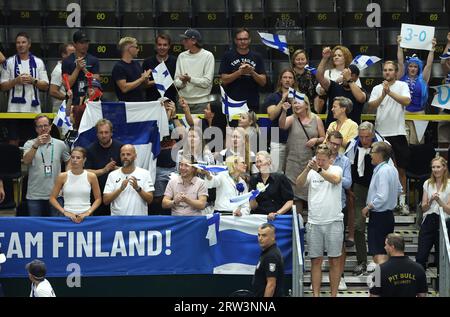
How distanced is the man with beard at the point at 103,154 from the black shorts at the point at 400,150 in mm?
3683

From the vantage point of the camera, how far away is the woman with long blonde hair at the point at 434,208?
15.2 meters

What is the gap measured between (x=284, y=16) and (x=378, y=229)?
20.7 ft

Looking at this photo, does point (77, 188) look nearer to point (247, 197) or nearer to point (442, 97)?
point (247, 197)

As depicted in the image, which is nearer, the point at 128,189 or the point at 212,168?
the point at 212,168

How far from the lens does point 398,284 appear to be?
13.2 m

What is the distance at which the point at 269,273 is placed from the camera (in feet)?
45.8

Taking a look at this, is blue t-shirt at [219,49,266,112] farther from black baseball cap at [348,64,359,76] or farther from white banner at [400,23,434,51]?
white banner at [400,23,434,51]

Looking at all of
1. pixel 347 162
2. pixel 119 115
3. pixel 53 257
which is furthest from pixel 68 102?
pixel 347 162

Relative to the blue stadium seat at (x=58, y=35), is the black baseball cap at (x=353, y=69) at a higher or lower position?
lower

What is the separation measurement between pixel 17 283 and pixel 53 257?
0.54 m

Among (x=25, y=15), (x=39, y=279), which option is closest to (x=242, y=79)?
(x=39, y=279)

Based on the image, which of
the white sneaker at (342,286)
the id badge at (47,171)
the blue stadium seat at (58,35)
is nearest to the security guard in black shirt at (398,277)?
the white sneaker at (342,286)

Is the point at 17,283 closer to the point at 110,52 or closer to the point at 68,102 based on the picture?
the point at 68,102

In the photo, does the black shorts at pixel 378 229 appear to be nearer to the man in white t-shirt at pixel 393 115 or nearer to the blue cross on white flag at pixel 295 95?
the man in white t-shirt at pixel 393 115
